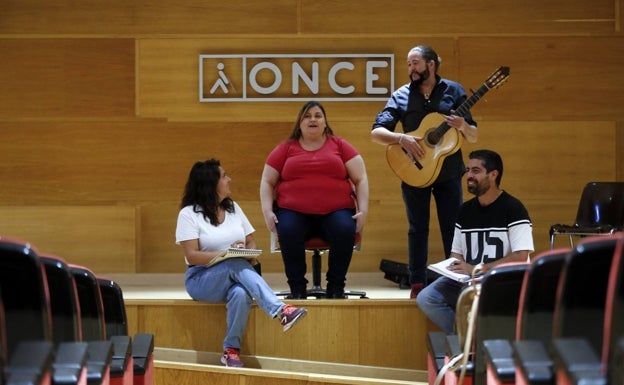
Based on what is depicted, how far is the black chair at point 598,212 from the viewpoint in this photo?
6438 mm

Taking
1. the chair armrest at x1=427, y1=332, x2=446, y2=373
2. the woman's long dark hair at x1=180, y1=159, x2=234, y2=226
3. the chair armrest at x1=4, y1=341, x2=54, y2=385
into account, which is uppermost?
the woman's long dark hair at x1=180, y1=159, x2=234, y2=226

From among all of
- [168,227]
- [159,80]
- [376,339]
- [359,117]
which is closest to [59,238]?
[168,227]

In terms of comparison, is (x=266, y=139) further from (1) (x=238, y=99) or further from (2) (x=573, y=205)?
(2) (x=573, y=205)

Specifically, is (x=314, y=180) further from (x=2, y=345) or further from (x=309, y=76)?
(x=2, y=345)

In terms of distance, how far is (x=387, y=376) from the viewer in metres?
5.61

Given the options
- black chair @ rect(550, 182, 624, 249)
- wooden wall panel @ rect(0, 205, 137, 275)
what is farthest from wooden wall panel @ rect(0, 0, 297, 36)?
black chair @ rect(550, 182, 624, 249)

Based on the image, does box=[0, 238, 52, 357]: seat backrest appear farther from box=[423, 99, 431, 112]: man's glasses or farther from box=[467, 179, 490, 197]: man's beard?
box=[423, 99, 431, 112]: man's glasses

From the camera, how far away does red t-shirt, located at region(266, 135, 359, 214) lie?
19.0 feet

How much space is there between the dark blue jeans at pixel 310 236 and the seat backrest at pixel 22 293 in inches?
140

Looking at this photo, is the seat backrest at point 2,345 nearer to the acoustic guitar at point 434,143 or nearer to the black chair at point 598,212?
the acoustic guitar at point 434,143

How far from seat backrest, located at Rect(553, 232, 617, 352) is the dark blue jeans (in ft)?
11.5

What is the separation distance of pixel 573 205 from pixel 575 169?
0.24 m

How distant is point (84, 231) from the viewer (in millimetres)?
7402

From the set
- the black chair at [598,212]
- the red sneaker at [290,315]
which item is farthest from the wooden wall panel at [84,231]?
the black chair at [598,212]
